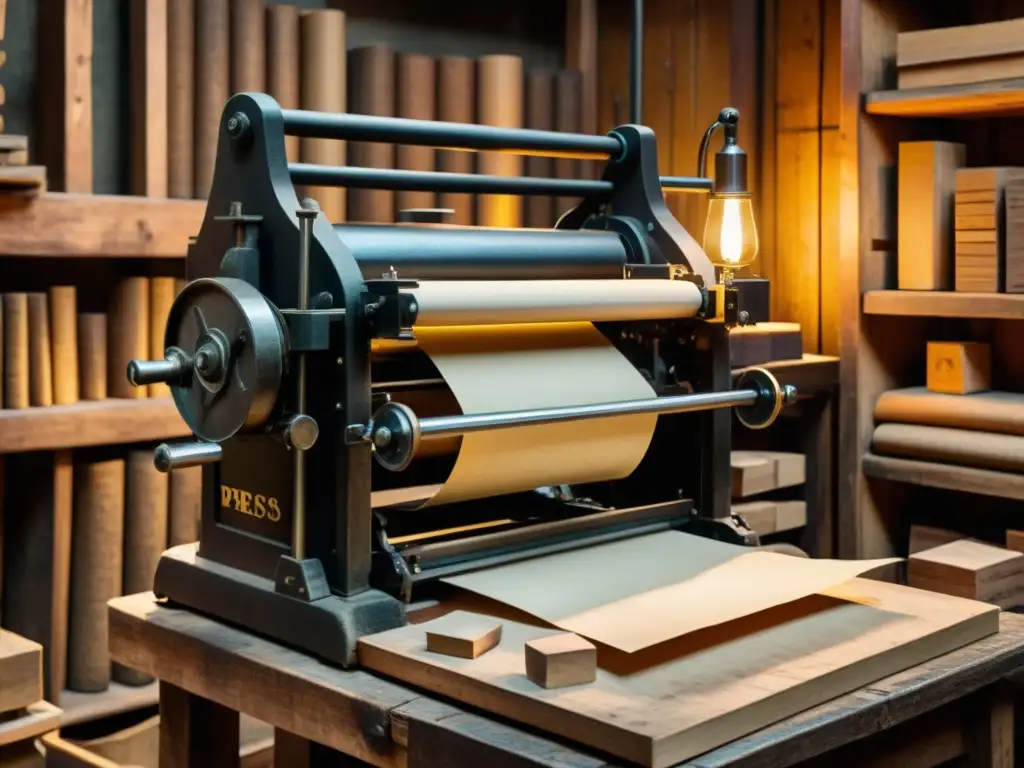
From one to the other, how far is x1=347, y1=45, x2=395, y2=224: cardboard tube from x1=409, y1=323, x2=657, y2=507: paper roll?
1648mm

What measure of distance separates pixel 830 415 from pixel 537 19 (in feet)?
5.54

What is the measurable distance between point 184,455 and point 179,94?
1726 millimetres

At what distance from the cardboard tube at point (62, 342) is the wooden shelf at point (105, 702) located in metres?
0.66

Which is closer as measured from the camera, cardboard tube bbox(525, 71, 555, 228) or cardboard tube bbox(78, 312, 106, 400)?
cardboard tube bbox(78, 312, 106, 400)

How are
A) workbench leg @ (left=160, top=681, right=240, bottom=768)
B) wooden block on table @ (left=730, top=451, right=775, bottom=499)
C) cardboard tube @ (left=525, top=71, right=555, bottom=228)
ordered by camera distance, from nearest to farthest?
1. workbench leg @ (left=160, top=681, right=240, bottom=768)
2. wooden block on table @ (left=730, top=451, right=775, bottom=499)
3. cardboard tube @ (left=525, top=71, right=555, bottom=228)

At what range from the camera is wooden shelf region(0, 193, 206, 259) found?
2863 mm

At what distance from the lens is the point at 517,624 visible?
5.68 ft

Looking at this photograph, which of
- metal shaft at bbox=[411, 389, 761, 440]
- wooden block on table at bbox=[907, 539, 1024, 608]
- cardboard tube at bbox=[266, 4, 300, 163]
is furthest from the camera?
cardboard tube at bbox=[266, 4, 300, 163]

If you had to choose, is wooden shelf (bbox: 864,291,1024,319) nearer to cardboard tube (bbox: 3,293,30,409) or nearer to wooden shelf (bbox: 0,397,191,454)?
wooden shelf (bbox: 0,397,191,454)

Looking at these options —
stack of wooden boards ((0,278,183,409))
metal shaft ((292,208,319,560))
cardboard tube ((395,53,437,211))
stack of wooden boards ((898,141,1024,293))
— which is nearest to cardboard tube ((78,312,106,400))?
stack of wooden boards ((0,278,183,409))

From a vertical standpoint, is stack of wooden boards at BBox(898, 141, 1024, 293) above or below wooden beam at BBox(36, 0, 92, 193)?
below

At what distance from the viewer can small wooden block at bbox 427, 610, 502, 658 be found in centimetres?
159

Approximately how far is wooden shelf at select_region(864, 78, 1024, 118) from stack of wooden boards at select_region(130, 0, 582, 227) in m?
1.04

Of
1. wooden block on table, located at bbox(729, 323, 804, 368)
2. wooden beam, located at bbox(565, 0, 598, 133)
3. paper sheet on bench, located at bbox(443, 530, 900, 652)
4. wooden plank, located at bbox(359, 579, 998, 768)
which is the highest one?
wooden beam, located at bbox(565, 0, 598, 133)
